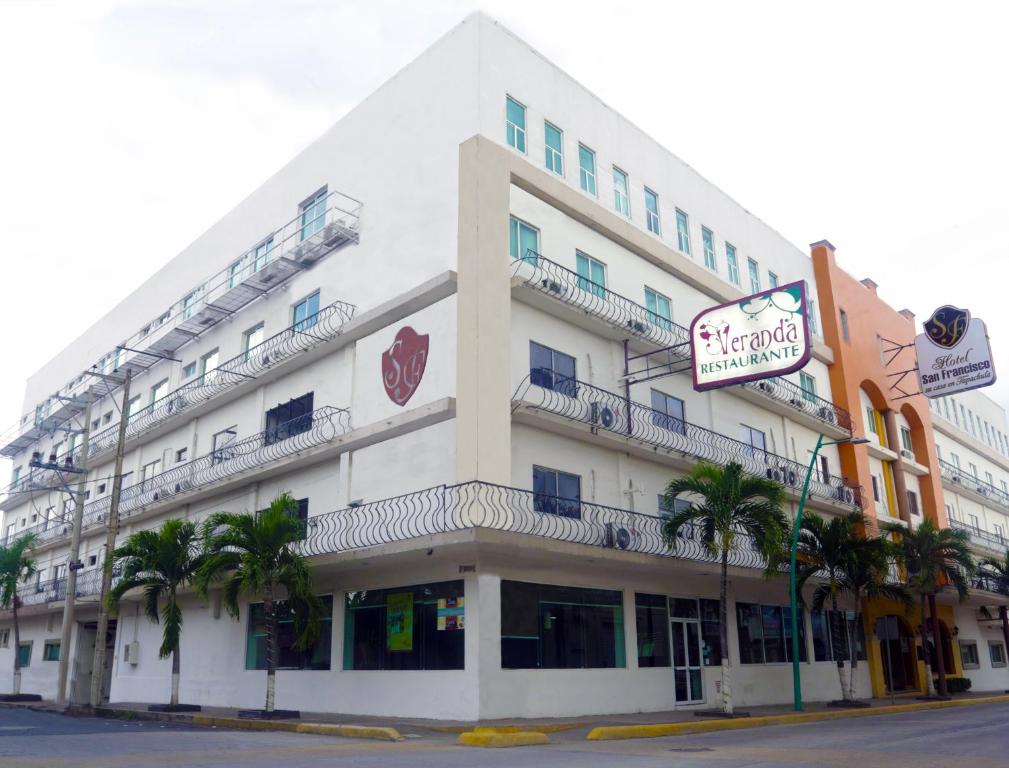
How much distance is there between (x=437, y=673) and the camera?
1938 centimetres

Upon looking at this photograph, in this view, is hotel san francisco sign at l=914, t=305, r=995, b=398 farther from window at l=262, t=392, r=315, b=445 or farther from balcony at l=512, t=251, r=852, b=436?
window at l=262, t=392, r=315, b=445

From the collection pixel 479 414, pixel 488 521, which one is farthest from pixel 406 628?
pixel 479 414

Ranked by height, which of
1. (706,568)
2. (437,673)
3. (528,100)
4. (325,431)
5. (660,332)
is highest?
(528,100)

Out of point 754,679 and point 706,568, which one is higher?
point 706,568

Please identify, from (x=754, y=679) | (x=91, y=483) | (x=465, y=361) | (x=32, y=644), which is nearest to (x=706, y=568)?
(x=754, y=679)

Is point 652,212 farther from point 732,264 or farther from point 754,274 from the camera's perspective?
point 754,274

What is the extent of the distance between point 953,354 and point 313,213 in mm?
23346

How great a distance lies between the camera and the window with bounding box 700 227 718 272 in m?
30.9

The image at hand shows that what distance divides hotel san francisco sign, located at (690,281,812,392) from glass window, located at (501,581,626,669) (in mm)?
6188

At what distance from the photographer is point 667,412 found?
26.2 m

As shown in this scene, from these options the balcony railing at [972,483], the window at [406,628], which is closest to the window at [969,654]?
the balcony railing at [972,483]

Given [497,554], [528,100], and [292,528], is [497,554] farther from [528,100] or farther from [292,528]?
[528,100]

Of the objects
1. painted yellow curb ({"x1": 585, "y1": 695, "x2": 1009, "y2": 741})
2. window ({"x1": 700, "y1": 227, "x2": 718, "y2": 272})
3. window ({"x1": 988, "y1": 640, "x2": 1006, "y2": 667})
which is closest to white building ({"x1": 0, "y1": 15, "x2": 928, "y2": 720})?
window ({"x1": 700, "y1": 227, "x2": 718, "y2": 272})

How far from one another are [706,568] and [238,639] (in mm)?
13729
